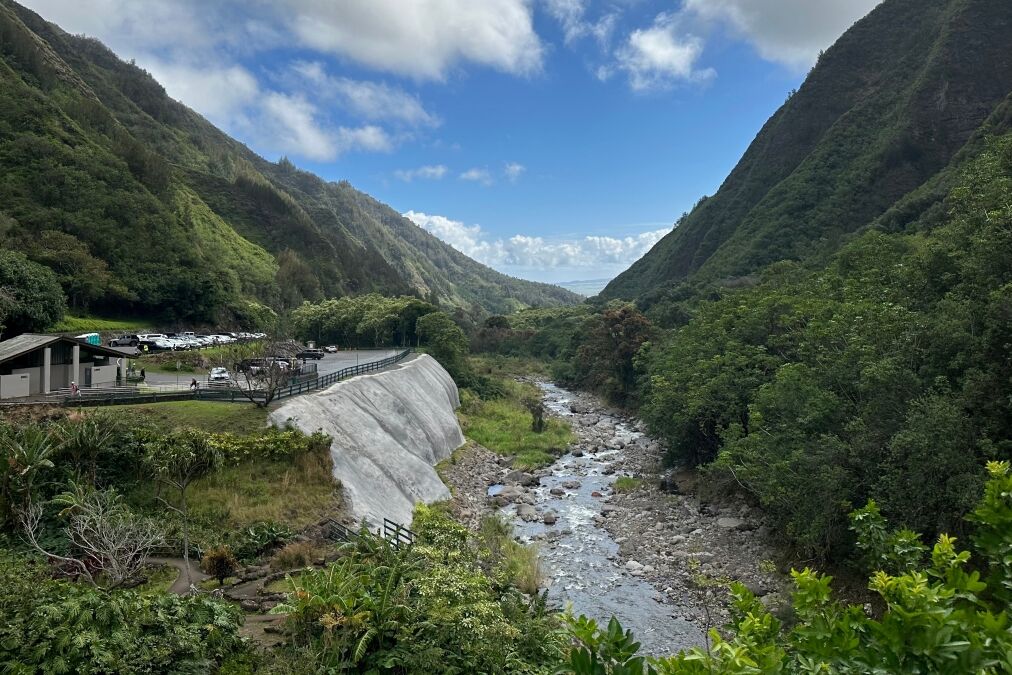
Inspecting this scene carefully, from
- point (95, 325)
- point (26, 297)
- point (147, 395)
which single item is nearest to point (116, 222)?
point (95, 325)

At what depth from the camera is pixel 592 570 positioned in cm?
2489

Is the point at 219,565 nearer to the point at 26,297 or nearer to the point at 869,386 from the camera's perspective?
the point at 869,386

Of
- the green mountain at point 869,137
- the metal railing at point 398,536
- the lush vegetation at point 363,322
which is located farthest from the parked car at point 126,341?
the green mountain at point 869,137

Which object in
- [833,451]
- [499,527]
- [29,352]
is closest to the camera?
[833,451]

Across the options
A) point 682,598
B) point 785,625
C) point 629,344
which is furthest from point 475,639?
point 629,344

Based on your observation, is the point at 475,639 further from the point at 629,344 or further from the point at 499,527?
the point at 629,344

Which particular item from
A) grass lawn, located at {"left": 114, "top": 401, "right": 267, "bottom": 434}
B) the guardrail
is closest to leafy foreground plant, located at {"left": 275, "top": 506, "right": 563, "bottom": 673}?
grass lawn, located at {"left": 114, "top": 401, "right": 267, "bottom": 434}

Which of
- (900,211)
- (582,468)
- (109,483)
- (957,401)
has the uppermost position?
(900,211)

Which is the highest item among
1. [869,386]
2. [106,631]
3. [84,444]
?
[869,386]

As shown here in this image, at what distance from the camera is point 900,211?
61844 mm

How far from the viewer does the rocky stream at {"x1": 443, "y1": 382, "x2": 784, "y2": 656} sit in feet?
69.5

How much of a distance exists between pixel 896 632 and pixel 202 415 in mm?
28989

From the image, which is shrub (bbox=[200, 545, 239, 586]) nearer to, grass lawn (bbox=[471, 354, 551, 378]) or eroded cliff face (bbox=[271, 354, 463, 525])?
eroded cliff face (bbox=[271, 354, 463, 525])

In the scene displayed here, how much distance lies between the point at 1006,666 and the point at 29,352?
1434 inches
